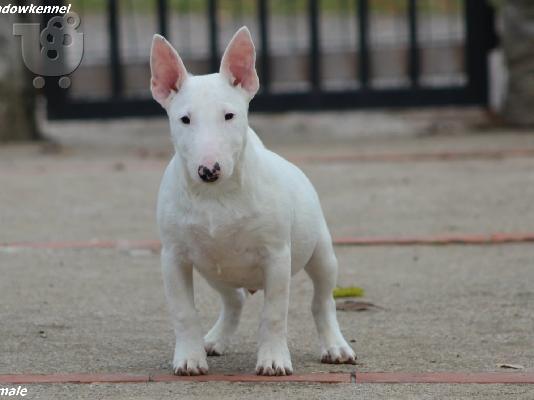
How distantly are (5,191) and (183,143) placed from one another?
5.90 m

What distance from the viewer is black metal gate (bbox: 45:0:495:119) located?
1420 centimetres

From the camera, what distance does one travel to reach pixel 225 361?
16.9 ft

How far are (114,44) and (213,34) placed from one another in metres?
1.14

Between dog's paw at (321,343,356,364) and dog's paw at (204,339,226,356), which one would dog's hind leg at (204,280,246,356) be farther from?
dog's paw at (321,343,356,364)

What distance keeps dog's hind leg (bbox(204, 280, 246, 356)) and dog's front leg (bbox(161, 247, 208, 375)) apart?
478 mm

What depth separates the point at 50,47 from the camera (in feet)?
42.1

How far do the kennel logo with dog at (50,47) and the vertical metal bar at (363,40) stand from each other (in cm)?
308

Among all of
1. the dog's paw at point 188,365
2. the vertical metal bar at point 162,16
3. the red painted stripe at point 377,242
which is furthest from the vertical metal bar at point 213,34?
the dog's paw at point 188,365

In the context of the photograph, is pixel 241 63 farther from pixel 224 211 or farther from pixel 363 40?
pixel 363 40

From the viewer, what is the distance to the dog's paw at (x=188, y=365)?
476 centimetres

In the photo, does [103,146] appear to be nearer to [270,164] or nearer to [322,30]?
[322,30]

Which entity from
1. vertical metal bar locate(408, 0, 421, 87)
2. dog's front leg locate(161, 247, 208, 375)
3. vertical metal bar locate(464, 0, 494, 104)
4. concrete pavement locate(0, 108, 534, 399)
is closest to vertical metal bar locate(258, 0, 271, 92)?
vertical metal bar locate(408, 0, 421, 87)

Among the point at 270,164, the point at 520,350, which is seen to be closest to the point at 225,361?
the point at 270,164

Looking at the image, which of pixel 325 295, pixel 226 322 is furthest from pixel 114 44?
pixel 325 295
